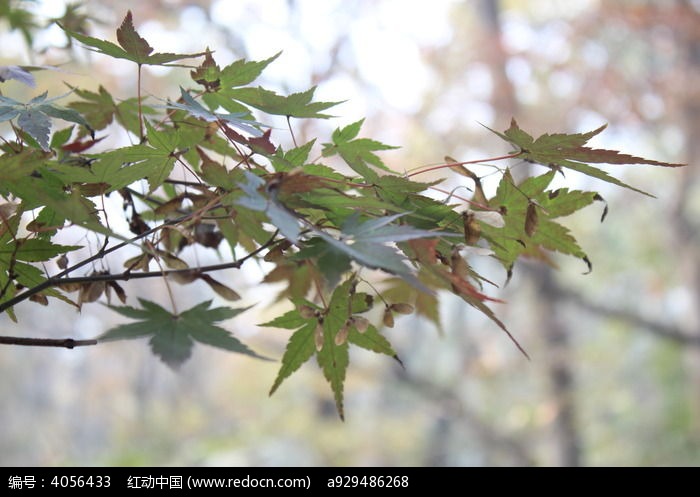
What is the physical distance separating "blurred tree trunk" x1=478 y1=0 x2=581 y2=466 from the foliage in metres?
2.39

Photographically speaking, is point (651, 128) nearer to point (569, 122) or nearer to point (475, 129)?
point (569, 122)

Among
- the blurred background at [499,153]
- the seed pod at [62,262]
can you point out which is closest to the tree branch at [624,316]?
the blurred background at [499,153]

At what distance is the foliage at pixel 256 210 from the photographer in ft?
1.13

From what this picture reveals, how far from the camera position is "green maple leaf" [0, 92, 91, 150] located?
0.39 metres

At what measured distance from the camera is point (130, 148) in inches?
15.8

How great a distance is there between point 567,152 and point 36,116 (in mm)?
316

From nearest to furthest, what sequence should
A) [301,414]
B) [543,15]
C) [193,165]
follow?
[193,165], [543,15], [301,414]

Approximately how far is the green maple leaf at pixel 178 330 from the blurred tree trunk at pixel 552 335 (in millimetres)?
2428

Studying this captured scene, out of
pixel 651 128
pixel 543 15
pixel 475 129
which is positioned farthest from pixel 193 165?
pixel 543 15

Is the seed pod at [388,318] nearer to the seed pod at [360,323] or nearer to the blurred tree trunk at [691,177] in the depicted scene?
the seed pod at [360,323]

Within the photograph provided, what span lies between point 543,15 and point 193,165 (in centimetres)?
336

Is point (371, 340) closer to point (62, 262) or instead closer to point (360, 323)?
point (360, 323)
